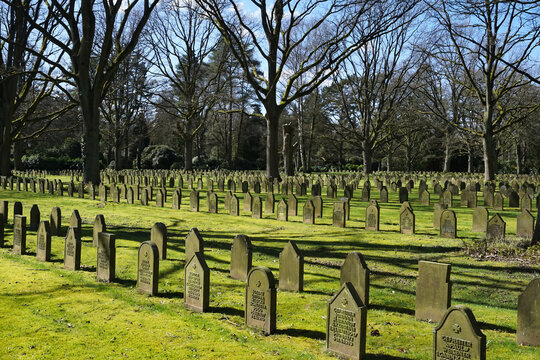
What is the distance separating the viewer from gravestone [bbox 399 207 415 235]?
10672 mm

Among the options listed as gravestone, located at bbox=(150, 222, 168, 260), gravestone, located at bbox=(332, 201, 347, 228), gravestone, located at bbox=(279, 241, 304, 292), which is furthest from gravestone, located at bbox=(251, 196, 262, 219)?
gravestone, located at bbox=(279, 241, 304, 292)

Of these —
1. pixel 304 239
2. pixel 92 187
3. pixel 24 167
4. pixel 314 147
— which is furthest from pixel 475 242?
pixel 314 147

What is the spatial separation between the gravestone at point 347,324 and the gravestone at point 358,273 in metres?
1.22

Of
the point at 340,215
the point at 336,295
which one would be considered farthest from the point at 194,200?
the point at 336,295

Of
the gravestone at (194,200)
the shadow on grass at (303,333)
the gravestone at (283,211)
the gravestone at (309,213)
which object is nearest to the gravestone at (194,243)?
the shadow on grass at (303,333)

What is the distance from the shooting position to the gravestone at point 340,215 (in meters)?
11.5

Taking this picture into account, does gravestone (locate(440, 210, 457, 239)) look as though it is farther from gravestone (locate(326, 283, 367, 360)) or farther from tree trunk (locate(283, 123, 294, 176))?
tree trunk (locate(283, 123, 294, 176))

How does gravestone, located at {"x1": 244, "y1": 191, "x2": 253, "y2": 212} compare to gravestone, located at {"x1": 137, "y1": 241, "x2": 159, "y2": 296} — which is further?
gravestone, located at {"x1": 244, "y1": 191, "x2": 253, "y2": 212}

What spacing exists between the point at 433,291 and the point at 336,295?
1.51 m

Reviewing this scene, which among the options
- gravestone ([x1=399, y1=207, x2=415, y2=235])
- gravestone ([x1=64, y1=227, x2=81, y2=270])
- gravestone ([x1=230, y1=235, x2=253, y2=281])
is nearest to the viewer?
gravestone ([x1=230, y1=235, x2=253, y2=281])

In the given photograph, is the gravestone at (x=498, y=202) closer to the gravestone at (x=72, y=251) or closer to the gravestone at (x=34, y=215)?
the gravestone at (x=72, y=251)

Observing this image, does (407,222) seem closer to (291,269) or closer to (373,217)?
(373,217)

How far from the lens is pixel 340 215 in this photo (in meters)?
11.6

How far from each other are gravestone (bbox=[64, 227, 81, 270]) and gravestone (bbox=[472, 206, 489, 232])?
8676 millimetres
